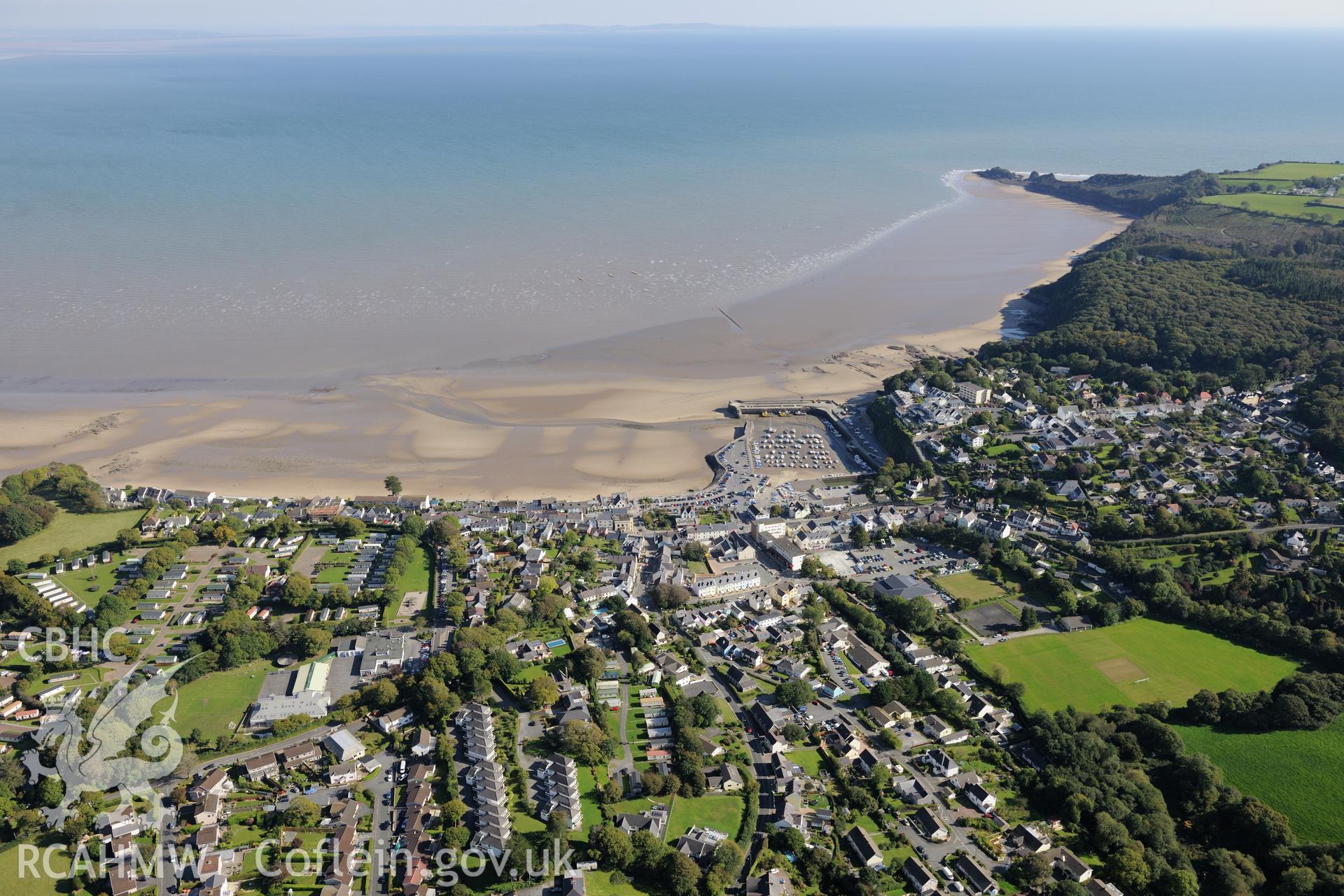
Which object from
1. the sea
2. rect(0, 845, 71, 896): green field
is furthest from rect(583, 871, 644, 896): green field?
the sea

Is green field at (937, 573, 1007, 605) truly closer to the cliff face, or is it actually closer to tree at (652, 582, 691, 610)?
tree at (652, 582, 691, 610)

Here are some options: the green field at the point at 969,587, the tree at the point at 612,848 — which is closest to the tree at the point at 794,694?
the tree at the point at 612,848

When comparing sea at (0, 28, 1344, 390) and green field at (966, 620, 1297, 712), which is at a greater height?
sea at (0, 28, 1344, 390)

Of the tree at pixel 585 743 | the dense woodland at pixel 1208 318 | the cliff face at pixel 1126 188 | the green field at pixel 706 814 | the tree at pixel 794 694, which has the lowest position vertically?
the green field at pixel 706 814

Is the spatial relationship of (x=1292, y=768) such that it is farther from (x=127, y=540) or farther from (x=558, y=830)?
(x=127, y=540)

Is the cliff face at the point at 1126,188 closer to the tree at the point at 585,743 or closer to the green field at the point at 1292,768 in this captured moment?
the green field at the point at 1292,768

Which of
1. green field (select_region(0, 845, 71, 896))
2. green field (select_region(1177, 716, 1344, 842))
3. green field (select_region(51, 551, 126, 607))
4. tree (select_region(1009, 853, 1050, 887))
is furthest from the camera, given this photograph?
green field (select_region(51, 551, 126, 607))
